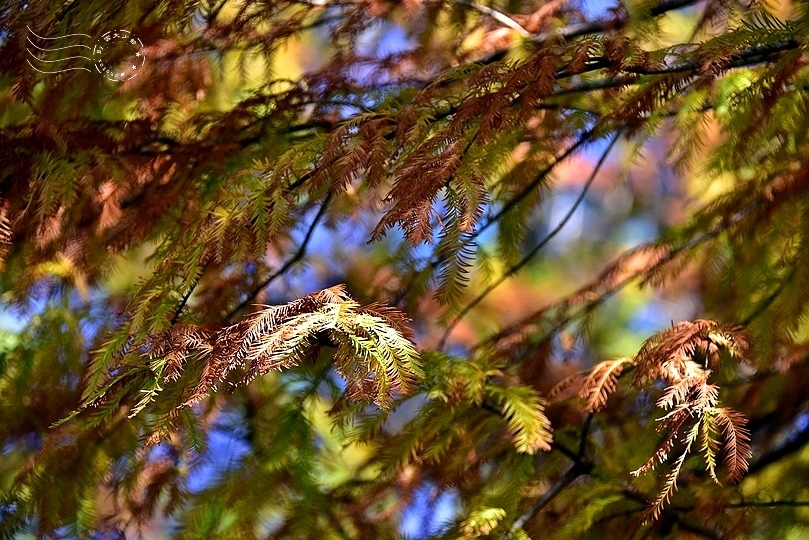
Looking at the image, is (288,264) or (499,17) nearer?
(288,264)

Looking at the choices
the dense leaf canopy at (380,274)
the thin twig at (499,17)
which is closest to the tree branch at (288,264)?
the dense leaf canopy at (380,274)

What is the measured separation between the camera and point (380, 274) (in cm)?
253

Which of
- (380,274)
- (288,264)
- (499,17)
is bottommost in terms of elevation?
(380,274)

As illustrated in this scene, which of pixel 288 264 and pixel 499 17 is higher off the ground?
pixel 499 17

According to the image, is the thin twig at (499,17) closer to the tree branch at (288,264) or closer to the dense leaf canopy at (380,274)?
the dense leaf canopy at (380,274)

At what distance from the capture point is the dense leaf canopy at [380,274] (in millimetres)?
1475

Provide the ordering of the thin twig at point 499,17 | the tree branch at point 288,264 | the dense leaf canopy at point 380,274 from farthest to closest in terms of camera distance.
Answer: the thin twig at point 499,17 < the tree branch at point 288,264 < the dense leaf canopy at point 380,274

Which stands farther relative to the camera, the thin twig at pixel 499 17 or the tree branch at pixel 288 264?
the thin twig at pixel 499 17

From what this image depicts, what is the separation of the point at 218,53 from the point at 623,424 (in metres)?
1.34

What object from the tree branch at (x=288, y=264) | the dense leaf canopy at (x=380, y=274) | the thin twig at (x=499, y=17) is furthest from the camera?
the thin twig at (x=499, y=17)

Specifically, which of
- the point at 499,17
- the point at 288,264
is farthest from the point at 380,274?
the point at 499,17

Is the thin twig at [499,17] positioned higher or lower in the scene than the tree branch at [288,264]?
higher

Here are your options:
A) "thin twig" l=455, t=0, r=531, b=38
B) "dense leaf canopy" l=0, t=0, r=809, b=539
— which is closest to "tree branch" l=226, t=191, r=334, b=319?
"dense leaf canopy" l=0, t=0, r=809, b=539

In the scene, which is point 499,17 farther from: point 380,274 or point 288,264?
point 288,264
